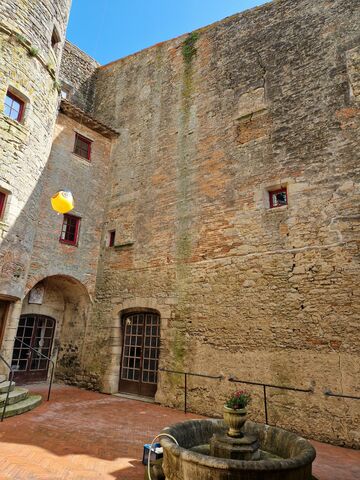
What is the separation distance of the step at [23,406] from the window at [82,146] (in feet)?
24.2

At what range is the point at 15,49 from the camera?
26.2ft

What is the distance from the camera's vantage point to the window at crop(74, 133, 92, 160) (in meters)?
10.8

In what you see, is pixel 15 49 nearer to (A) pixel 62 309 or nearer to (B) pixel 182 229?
(B) pixel 182 229

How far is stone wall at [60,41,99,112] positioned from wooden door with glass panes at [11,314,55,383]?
839cm

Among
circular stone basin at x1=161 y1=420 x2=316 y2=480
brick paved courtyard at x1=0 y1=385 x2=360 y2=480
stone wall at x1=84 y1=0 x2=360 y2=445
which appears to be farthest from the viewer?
stone wall at x1=84 y1=0 x2=360 y2=445

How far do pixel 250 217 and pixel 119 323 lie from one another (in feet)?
16.1

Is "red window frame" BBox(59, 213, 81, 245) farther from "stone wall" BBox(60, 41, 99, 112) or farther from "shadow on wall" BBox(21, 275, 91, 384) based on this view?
"stone wall" BBox(60, 41, 99, 112)

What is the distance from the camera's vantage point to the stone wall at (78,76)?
12.5 metres

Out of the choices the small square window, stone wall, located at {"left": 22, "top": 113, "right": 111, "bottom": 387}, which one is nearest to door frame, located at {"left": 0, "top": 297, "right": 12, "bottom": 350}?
stone wall, located at {"left": 22, "top": 113, "right": 111, "bottom": 387}

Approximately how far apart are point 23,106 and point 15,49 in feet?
4.35

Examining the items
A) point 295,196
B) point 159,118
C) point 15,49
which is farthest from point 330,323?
point 15,49

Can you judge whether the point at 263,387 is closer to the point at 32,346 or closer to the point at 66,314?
the point at 66,314

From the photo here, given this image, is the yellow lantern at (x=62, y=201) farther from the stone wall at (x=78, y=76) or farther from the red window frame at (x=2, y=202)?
the stone wall at (x=78, y=76)

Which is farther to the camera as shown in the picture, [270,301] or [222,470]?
[270,301]
